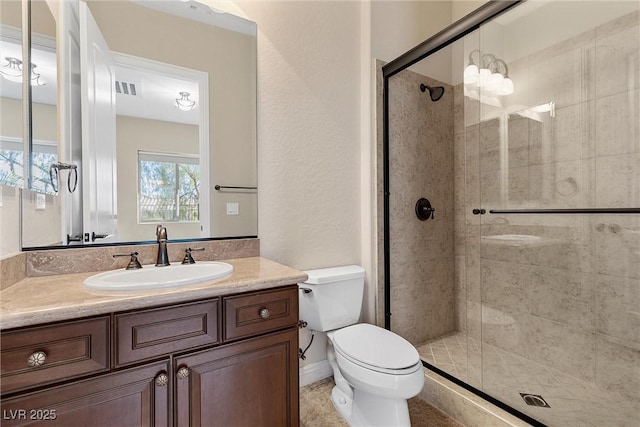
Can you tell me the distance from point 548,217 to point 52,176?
102 inches

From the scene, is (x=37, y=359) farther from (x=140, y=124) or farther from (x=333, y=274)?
(x=333, y=274)

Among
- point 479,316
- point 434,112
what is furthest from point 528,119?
point 479,316

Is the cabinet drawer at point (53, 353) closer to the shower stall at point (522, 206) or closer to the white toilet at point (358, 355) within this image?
the white toilet at point (358, 355)

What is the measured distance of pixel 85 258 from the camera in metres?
1.21

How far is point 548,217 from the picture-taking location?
1846 millimetres

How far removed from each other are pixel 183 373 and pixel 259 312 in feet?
0.96

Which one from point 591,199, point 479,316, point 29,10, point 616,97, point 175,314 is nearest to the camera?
point 175,314

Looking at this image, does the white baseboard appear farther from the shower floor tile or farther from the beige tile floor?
the shower floor tile

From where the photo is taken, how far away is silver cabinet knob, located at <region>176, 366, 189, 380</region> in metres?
0.92

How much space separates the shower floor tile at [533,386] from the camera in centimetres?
143

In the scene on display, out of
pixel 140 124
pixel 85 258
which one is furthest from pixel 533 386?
pixel 140 124

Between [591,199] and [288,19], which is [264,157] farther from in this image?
[591,199]

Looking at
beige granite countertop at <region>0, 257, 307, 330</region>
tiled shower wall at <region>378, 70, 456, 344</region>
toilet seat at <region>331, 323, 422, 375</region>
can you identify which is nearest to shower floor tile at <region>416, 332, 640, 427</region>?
tiled shower wall at <region>378, 70, 456, 344</region>

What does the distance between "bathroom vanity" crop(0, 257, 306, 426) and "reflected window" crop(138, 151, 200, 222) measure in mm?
384
